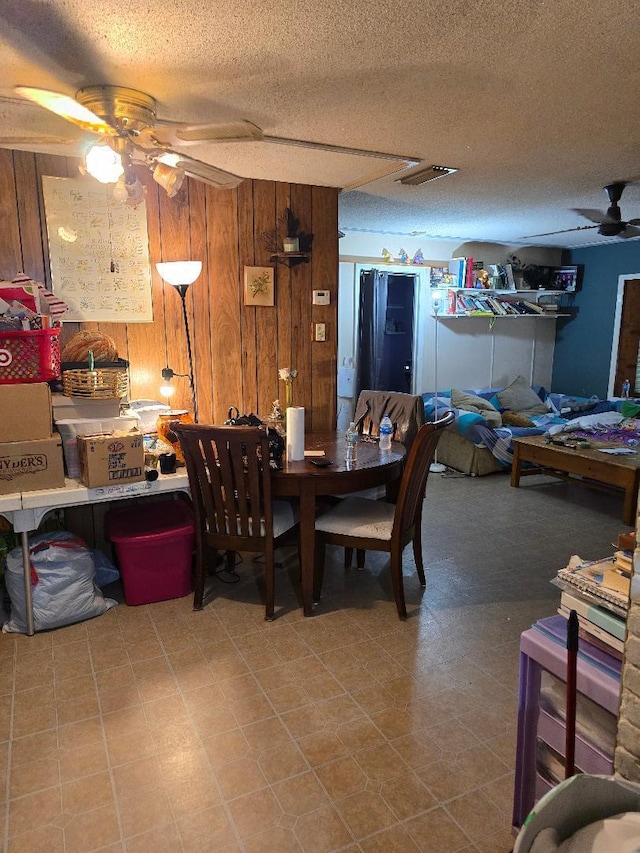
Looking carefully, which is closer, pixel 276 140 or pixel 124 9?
pixel 124 9

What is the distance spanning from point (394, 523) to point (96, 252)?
7.01 feet

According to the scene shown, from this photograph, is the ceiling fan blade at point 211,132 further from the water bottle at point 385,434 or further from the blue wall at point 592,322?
the blue wall at point 592,322

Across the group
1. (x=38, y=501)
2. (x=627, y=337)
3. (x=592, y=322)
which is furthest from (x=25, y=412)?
(x=592, y=322)

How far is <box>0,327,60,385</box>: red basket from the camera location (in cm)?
243

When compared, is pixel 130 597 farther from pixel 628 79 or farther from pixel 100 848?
pixel 628 79

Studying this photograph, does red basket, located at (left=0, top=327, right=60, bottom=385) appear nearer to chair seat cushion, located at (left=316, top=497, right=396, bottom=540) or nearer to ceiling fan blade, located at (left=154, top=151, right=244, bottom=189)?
ceiling fan blade, located at (left=154, top=151, right=244, bottom=189)

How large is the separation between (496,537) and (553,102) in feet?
8.48

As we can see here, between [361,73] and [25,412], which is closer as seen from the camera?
[361,73]

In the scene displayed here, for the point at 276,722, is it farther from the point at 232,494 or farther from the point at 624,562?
the point at 624,562

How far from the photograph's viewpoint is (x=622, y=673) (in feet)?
3.95

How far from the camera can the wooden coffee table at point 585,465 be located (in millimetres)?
4008

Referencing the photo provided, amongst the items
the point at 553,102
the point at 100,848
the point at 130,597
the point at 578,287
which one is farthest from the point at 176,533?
the point at 578,287

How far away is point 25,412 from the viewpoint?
97.0 inches

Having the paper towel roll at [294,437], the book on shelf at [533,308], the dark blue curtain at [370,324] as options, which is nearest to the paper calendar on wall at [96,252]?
the paper towel roll at [294,437]
